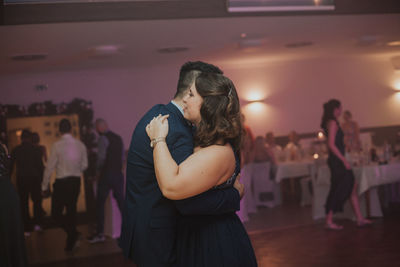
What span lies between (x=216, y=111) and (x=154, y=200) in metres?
0.48

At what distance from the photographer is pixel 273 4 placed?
486cm

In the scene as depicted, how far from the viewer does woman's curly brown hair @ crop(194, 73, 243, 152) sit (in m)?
2.00

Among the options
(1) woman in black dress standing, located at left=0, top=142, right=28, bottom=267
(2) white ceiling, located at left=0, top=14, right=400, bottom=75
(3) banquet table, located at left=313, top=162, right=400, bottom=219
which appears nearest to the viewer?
(1) woman in black dress standing, located at left=0, top=142, right=28, bottom=267

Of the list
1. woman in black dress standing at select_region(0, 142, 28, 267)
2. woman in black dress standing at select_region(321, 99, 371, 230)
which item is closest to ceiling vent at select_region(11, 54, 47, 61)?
woman in black dress standing at select_region(0, 142, 28, 267)

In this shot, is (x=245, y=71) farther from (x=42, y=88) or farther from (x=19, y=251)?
(x=19, y=251)

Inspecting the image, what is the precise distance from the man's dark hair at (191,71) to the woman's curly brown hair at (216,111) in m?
0.10

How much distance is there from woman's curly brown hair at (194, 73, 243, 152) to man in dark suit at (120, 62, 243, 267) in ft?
0.33

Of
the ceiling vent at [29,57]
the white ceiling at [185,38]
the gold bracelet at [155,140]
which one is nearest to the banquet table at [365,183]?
the white ceiling at [185,38]

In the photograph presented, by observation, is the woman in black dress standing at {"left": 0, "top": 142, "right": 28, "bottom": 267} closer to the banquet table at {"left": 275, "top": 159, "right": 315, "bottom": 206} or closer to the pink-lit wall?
the banquet table at {"left": 275, "top": 159, "right": 315, "bottom": 206}

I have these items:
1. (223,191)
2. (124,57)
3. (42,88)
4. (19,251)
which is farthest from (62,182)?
(223,191)

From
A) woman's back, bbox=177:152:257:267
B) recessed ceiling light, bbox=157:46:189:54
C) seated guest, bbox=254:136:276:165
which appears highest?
recessed ceiling light, bbox=157:46:189:54

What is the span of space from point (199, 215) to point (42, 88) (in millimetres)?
7453

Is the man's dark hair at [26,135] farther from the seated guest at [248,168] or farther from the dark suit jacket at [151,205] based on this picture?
the dark suit jacket at [151,205]

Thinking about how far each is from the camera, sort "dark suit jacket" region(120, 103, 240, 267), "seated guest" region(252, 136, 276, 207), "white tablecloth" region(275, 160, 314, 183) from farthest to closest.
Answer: "seated guest" region(252, 136, 276, 207)
"white tablecloth" region(275, 160, 314, 183)
"dark suit jacket" region(120, 103, 240, 267)
